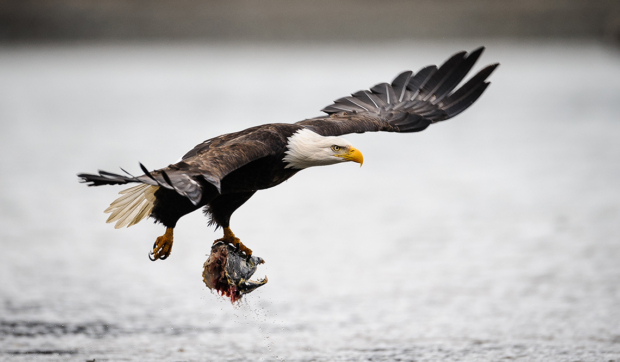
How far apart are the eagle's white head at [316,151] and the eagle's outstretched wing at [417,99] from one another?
703 mm

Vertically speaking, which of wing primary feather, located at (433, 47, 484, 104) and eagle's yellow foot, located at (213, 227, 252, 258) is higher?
wing primary feather, located at (433, 47, 484, 104)

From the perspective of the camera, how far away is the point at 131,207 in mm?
5676

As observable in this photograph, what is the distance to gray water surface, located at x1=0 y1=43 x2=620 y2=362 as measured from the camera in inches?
261

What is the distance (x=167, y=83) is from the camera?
110 feet

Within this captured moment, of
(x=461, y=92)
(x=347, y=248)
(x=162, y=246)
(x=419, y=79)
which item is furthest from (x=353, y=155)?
(x=347, y=248)

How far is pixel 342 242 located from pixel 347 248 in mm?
335

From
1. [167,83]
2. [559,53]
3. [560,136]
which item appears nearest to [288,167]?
[560,136]

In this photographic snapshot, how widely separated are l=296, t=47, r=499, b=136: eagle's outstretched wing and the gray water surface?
172cm

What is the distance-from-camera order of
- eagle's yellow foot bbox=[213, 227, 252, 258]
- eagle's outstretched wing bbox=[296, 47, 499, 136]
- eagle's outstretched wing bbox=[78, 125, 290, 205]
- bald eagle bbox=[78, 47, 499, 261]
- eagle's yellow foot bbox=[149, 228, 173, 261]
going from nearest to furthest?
1. eagle's outstretched wing bbox=[78, 125, 290, 205]
2. bald eagle bbox=[78, 47, 499, 261]
3. eagle's yellow foot bbox=[149, 228, 173, 261]
4. eagle's yellow foot bbox=[213, 227, 252, 258]
5. eagle's outstretched wing bbox=[296, 47, 499, 136]

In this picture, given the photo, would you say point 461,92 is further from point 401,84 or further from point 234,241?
point 234,241

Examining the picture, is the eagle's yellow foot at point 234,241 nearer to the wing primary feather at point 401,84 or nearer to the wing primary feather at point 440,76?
the wing primary feather at point 401,84

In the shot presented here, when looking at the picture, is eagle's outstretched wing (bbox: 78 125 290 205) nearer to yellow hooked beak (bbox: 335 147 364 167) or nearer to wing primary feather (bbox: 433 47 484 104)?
yellow hooked beak (bbox: 335 147 364 167)

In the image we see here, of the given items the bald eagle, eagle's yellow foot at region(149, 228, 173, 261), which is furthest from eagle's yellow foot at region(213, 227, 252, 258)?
eagle's yellow foot at region(149, 228, 173, 261)

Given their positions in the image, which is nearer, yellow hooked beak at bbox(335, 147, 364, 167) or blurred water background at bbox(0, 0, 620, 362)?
yellow hooked beak at bbox(335, 147, 364, 167)
